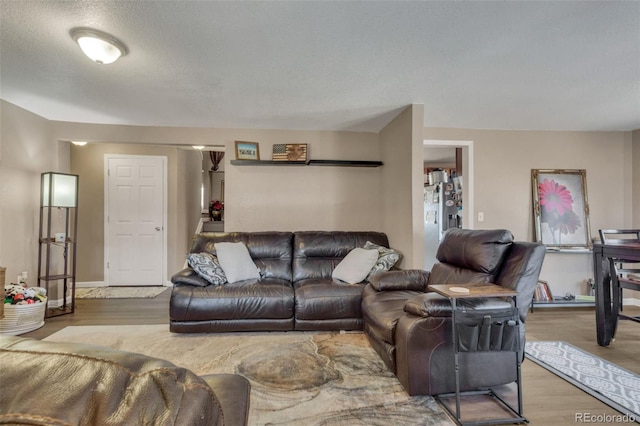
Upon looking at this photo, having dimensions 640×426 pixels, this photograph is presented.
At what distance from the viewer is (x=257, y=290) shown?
10.2ft

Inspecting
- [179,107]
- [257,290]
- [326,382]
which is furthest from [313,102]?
[326,382]

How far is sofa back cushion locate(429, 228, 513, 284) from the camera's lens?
2.24 meters

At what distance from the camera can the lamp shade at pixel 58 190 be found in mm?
3604

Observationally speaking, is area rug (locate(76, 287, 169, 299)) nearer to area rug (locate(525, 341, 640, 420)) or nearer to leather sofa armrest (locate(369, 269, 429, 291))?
leather sofa armrest (locate(369, 269, 429, 291))

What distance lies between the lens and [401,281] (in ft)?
9.44

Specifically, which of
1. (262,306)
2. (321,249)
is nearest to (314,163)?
(321,249)

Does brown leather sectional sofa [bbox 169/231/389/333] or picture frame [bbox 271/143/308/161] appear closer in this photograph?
brown leather sectional sofa [bbox 169/231/389/333]

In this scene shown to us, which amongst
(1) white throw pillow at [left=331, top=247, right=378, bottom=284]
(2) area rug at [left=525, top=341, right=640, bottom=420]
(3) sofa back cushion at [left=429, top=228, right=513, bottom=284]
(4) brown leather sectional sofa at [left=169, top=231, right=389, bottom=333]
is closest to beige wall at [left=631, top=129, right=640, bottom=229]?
(2) area rug at [left=525, top=341, right=640, bottom=420]

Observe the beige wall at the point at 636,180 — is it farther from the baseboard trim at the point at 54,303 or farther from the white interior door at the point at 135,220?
the baseboard trim at the point at 54,303

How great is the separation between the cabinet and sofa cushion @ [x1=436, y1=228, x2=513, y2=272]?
4.21m

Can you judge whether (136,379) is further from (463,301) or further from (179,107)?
(179,107)

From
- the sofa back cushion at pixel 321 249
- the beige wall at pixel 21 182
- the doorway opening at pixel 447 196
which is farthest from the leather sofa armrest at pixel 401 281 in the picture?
the beige wall at pixel 21 182

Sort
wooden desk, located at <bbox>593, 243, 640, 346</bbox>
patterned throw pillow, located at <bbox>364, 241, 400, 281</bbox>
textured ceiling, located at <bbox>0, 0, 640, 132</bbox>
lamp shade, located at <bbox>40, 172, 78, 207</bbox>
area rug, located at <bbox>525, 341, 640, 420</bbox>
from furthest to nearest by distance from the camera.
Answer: lamp shade, located at <bbox>40, 172, 78, 207</bbox> < patterned throw pillow, located at <bbox>364, 241, 400, 281</bbox> < wooden desk, located at <bbox>593, 243, 640, 346</bbox> < area rug, located at <bbox>525, 341, 640, 420</bbox> < textured ceiling, located at <bbox>0, 0, 640, 132</bbox>

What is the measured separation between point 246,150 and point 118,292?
2.96 metres
